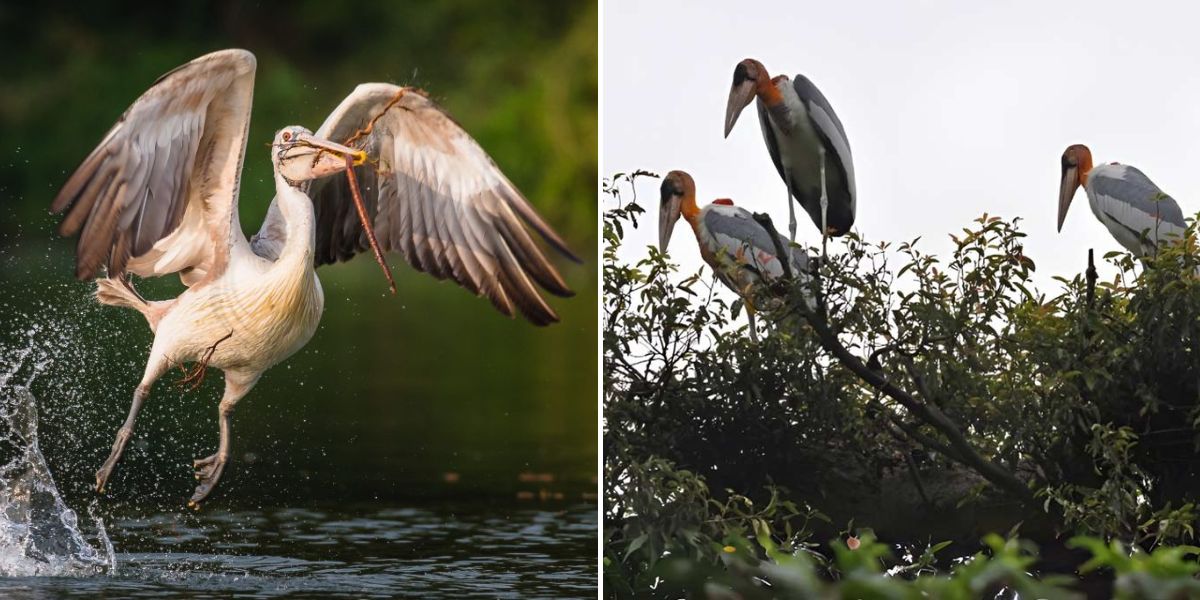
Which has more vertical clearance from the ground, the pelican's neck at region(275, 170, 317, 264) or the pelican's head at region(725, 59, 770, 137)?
the pelican's head at region(725, 59, 770, 137)

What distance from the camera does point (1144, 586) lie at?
1.35 m

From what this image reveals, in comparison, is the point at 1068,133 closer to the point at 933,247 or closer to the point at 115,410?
the point at 933,247

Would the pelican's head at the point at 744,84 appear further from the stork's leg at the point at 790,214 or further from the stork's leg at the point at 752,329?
the stork's leg at the point at 752,329

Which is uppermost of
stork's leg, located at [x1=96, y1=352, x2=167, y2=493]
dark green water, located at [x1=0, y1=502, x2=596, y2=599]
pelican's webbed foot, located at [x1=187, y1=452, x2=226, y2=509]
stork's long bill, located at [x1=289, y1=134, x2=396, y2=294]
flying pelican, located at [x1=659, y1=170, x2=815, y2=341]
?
stork's long bill, located at [x1=289, y1=134, x2=396, y2=294]

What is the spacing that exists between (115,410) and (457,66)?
1326 mm

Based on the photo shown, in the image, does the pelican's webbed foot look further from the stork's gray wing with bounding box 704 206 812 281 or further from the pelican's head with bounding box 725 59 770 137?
the pelican's head with bounding box 725 59 770 137

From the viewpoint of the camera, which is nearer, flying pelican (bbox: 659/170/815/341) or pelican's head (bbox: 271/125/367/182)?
flying pelican (bbox: 659/170/815/341)

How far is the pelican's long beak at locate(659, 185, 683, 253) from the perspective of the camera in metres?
3.31

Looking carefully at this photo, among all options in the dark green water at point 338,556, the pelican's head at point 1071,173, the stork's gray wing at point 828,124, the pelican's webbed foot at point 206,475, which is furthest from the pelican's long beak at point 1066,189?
the pelican's webbed foot at point 206,475

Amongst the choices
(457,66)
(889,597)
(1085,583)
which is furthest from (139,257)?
(889,597)

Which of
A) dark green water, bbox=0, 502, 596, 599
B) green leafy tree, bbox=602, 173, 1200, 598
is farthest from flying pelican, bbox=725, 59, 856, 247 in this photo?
dark green water, bbox=0, 502, 596, 599

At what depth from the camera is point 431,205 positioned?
3697 millimetres

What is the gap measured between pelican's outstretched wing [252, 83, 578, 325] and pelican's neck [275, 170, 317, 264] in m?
0.10

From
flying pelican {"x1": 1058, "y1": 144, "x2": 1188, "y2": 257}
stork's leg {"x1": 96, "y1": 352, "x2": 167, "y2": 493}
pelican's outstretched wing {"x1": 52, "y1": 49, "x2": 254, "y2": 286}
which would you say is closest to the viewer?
flying pelican {"x1": 1058, "y1": 144, "x2": 1188, "y2": 257}
